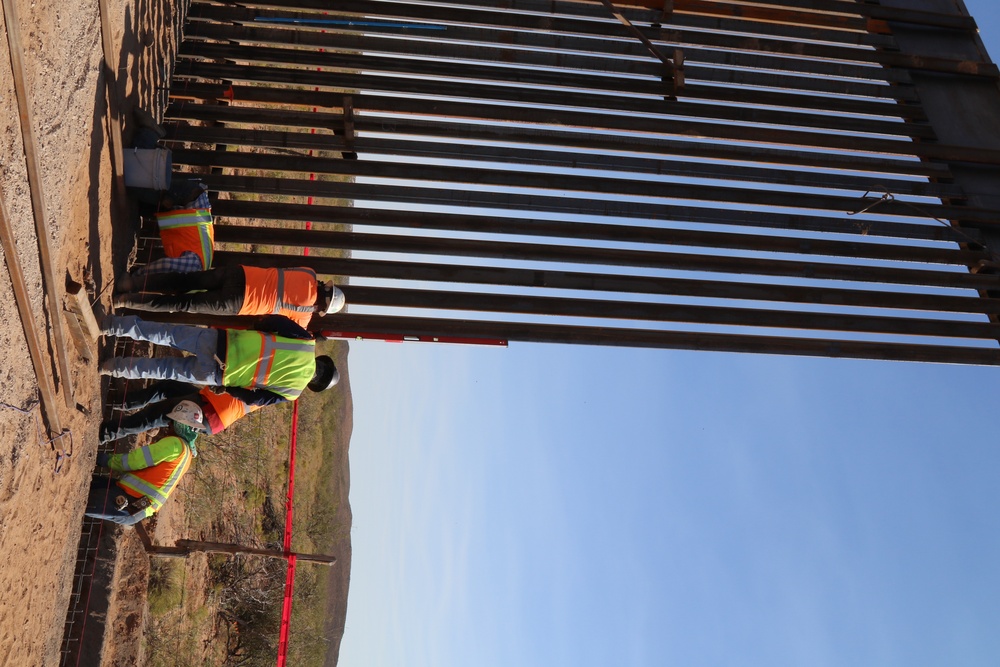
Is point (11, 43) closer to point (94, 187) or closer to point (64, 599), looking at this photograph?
point (94, 187)

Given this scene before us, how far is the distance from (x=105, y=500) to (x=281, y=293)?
99.8 inches

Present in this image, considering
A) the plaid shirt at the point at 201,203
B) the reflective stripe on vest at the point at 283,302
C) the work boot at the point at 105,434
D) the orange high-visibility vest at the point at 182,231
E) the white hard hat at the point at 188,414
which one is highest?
the plaid shirt at the point at 201,203

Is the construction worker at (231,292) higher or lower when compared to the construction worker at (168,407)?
higher

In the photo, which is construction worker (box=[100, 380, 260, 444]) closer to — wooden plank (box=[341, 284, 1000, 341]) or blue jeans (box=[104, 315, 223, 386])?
blue jeans (box=[104, 315, 223, 386])

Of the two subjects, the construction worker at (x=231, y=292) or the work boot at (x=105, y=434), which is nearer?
the construction worker at (x=231, y=292)

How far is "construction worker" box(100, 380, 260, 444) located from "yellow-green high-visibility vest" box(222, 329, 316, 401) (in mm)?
484

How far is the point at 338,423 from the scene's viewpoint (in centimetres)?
2594

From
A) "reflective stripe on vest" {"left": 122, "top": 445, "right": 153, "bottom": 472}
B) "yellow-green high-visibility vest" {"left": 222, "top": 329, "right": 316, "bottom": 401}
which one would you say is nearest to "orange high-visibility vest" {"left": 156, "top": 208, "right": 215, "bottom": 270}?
"yellow-green high-visibility vest" {"left": 222, "top": 329, "right": 316, "bottom": 401}

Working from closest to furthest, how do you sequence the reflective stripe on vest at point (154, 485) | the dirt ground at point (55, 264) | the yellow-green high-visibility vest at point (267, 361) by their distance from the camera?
the dirt ground at point (55, 264) → the yellow-green high-visibility vest at point (267, 361) → the reflective stripe on vest at point (154, 485)

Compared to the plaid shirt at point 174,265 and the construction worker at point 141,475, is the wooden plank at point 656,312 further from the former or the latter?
the construction worker at point 141,475

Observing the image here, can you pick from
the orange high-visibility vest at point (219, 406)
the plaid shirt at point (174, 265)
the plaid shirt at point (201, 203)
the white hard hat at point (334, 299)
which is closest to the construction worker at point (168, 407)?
the orange high-visibility vest at point (219, 406)

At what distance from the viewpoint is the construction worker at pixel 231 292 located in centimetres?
778

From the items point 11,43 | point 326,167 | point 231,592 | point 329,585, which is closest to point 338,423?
point 329,585

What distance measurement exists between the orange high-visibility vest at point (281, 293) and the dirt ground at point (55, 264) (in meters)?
1.27
